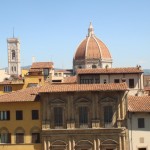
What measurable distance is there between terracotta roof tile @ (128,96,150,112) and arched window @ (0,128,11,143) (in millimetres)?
14847

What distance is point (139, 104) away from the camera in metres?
43.8

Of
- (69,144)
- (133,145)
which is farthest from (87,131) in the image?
(133,145)

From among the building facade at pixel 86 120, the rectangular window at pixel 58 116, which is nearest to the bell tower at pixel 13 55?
the rectangular window at pixel 58 116

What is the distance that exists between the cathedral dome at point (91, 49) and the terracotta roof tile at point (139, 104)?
8628cm

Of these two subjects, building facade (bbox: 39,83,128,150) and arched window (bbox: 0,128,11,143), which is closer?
building facade (bbox: 39,83,128,150)

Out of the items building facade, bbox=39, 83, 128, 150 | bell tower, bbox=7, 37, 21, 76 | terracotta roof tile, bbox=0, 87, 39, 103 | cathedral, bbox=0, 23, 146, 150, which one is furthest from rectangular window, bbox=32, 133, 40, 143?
bell tower, bbox=7, 37, 21, 76

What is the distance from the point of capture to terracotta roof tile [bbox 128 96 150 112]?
42.7 meters

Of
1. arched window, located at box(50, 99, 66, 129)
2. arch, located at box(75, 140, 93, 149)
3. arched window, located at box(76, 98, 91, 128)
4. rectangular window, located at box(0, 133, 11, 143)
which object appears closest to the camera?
arch, located at box(75, 140, 93, 149)

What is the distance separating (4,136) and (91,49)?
91595 mm

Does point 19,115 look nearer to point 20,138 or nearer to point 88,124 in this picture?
point 20,138

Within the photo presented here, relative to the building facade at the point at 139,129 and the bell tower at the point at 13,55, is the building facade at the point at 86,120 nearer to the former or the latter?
the building facade at the point at 139,129

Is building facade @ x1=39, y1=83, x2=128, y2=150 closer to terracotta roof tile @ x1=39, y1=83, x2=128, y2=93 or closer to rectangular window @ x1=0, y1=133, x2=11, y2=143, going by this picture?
terracotta roof tile @ x1=39, y1=83, x2=128, y2=93

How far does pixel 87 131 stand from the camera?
43.2 meters

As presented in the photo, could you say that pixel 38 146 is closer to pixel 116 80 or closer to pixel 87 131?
pixel 87 131
